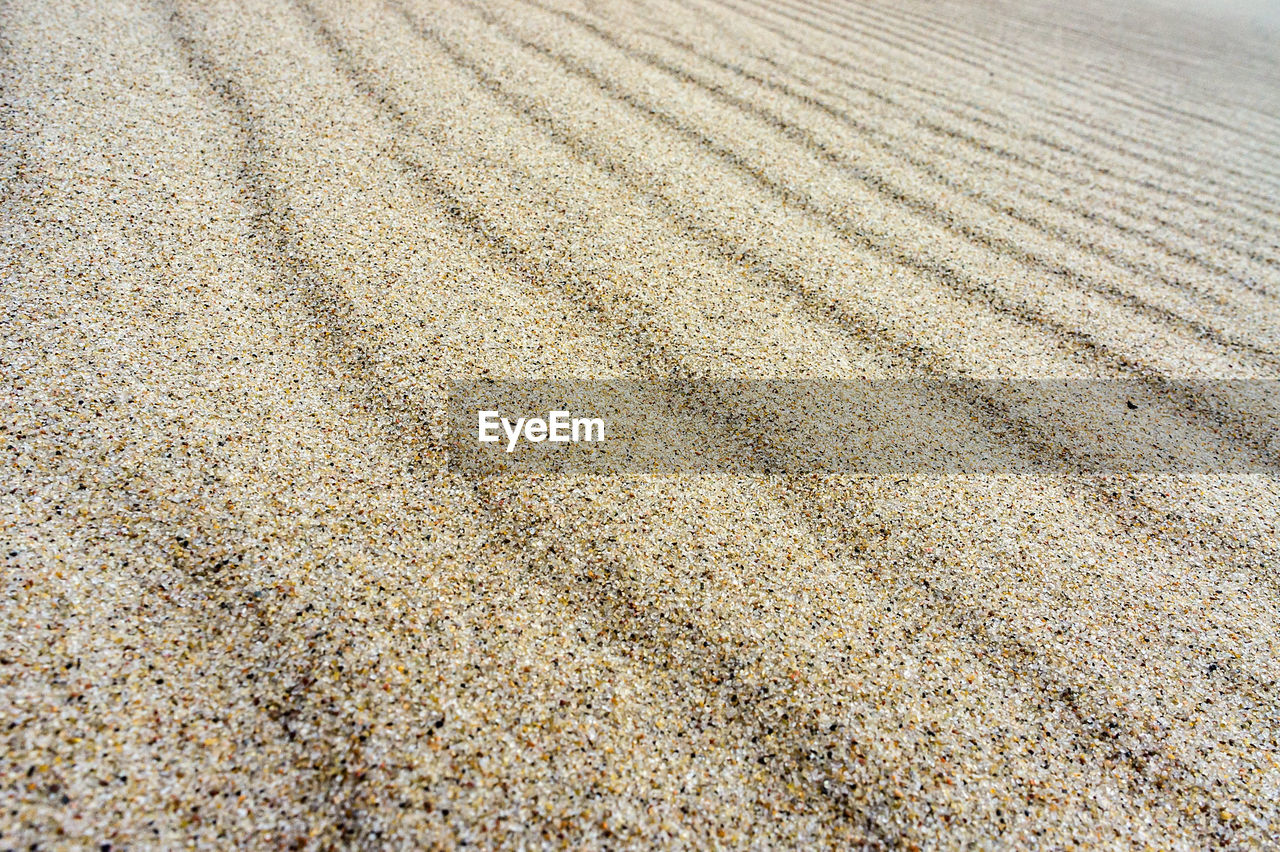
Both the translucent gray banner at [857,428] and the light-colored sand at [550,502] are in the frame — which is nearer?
the light-colored sand at [550,502]

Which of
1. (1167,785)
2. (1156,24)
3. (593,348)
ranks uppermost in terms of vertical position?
(1156,24)

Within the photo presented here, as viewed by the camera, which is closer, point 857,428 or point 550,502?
point 550,502

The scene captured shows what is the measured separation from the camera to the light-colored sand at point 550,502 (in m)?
0.79

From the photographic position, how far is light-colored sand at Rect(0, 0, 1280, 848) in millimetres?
792

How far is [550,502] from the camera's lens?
3.56 ft

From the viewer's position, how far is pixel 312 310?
1.30 meters

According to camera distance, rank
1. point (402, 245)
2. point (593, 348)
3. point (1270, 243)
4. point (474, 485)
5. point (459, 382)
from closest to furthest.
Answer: point (474, 485) < point (459, 382) < point (593, 348) < point (402, 245) < point (1270, 243)

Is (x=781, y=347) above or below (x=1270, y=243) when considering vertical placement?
below

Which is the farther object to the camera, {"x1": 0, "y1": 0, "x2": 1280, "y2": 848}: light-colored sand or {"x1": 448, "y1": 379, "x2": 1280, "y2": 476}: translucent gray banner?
{"x1": 448, "y1": 379, "x2": 1280, "y2": 476}: translucent gray banner

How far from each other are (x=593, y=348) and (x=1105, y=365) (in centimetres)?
103

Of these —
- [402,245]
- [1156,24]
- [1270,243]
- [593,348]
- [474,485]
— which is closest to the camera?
[474,485]

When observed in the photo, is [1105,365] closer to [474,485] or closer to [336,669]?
[474,485]

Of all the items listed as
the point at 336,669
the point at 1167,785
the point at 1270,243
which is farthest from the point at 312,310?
the point at 1270,243

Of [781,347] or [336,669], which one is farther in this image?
[781,347]
